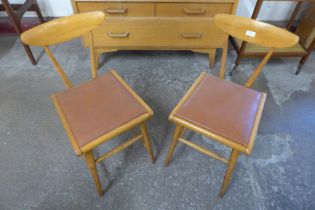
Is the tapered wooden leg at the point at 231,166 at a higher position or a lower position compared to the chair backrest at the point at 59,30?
lower

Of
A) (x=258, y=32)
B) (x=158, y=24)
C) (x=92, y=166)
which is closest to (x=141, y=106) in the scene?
(x=92, y=166)

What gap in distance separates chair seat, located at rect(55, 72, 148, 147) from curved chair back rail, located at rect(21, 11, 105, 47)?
0.25 meters

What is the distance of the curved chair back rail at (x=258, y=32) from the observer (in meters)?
1.04

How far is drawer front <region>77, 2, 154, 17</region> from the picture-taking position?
4.94ft

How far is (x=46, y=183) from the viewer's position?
50.4 inches

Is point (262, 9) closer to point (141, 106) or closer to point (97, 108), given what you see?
point (141, 106)

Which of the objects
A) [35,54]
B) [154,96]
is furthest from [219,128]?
[35,54]

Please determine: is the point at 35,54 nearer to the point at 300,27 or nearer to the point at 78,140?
the point at 78,140

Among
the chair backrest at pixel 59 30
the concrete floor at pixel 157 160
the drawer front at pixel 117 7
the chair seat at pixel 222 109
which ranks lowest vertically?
the concrete floor at pixel 157 160

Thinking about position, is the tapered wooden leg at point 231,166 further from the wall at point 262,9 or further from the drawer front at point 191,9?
the wall at point 262,9

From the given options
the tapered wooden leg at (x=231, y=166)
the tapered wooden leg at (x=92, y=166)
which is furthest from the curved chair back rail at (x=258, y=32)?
the tapered wooden leg at (x=92, y=166)

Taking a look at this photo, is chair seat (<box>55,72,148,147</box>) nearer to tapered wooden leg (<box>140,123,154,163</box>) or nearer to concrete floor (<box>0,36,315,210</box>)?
tapered wooden leg (<box>140,123,154,163</box>)

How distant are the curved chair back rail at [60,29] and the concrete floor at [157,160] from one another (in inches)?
27.1

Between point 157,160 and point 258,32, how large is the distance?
912 millimetres
